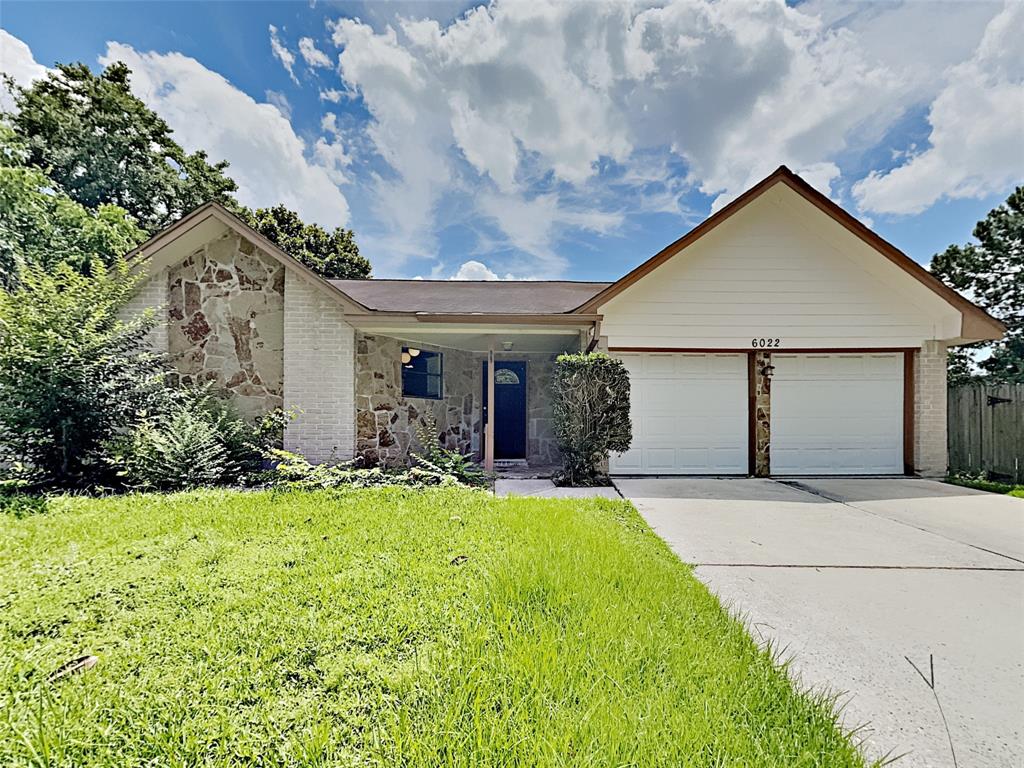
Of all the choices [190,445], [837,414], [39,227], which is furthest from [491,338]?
[39,227]

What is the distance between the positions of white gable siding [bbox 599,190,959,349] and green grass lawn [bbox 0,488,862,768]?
17.5ft

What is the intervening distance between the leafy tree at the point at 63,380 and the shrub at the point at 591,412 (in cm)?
693

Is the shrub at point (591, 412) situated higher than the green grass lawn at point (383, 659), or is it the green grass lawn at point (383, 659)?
the shrub at point (591, 412)

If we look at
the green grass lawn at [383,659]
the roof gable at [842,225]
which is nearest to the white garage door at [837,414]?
the roof gable at [842,225]

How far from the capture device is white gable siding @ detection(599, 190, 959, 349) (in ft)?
27.2

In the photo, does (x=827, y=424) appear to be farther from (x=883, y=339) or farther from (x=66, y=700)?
(x=66, y=700)

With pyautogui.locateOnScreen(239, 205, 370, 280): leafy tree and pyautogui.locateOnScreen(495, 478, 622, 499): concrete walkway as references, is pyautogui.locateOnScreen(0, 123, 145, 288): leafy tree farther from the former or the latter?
pyautogui.locateOnScreen(239, 205, 370, 280): leafy tree

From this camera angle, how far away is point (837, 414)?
28.2ft

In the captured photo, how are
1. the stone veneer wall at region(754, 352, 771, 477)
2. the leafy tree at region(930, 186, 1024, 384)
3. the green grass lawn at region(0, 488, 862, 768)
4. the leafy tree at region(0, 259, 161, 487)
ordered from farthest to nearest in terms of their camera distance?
1. the leafy tree at region(930, 186, 1024, 384)
2. the stone veneer wall at region(754, 352, 771, 477)
3. the leafy tree at region(0, 259, 161, 487)
4. the green grass lawn at region(0, 488, 862, 768)

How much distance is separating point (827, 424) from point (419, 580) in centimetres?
889

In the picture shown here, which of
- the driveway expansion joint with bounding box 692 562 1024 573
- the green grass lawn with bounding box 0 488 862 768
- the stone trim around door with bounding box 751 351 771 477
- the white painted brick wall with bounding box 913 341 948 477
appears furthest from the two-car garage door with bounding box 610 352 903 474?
the green grass lawn with bounding box 0 488 862 768

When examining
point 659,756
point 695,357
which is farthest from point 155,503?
point 695,357

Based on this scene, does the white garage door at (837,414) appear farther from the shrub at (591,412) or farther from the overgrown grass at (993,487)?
the shrub at (591,412)

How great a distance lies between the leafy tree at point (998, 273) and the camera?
11800 mm
